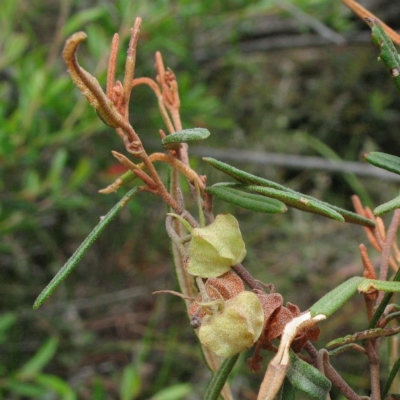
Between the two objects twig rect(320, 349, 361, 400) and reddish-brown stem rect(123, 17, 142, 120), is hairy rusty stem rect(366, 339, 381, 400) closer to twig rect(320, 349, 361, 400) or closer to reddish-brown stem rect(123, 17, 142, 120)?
twig rect(320, 349, 361, 400)

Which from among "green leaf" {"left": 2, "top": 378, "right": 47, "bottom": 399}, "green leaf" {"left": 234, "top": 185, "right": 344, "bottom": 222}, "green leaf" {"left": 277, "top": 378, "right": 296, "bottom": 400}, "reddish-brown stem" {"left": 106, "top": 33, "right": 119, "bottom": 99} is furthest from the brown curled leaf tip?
"green leaf" {"left": 2, "top": 378, "right": 47, "bottom": 399}

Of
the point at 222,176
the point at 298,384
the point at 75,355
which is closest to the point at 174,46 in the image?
the point at 222,176

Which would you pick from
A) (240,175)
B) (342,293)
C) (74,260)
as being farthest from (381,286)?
(74,260)

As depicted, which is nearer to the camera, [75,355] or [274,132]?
[75,355]

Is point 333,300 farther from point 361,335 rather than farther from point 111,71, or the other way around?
point 111,71

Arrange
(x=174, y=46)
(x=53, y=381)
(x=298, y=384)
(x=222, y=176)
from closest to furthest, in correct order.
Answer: (x=298, y=384) → (x=53, y=381) → (x=174, y=46) → (x=222, y=176)

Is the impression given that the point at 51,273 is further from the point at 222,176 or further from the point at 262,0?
the point at 262,0
